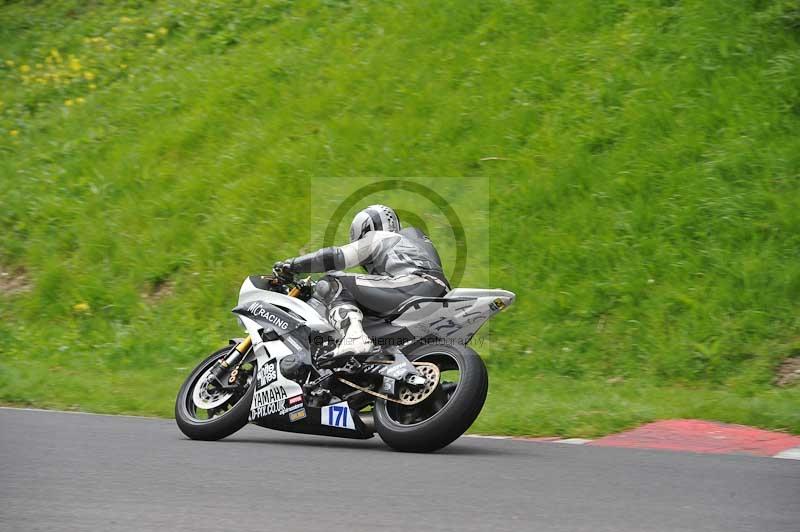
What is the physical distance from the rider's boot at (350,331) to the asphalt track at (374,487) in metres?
0.72

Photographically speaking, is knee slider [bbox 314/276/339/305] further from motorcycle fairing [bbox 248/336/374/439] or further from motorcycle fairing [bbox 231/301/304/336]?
motorcycle fairing [bbox 248/336/374/439]

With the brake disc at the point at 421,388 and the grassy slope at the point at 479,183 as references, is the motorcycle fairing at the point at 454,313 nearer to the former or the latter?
the brake disc at the point at 421,388

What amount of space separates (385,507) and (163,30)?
1692 cm

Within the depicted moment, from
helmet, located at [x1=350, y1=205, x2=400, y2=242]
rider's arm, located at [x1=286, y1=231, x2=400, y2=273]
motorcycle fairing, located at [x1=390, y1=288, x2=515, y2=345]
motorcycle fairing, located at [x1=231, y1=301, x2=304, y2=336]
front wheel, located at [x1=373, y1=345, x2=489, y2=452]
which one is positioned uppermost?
helmet, located at [x1=350, y1=205, x2=400, y2=242]

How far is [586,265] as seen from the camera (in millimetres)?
11758

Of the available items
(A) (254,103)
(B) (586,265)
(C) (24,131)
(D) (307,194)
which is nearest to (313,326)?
(B) (586,265)

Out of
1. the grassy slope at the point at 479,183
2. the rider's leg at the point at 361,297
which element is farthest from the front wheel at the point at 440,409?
the grassy slope at the point at 479,183

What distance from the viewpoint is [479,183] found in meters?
13.4

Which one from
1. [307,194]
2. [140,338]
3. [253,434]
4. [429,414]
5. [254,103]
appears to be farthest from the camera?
→ [254,103]

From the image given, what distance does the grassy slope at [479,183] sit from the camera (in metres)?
10.6

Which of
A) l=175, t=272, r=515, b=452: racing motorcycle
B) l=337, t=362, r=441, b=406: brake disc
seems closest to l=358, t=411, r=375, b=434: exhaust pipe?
l=175, t=272, r=515, b=452: racing motorcycle

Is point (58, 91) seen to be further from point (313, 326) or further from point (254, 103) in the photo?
point (313, 326)

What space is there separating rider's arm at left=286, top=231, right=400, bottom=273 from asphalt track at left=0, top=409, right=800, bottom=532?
4.48 ft

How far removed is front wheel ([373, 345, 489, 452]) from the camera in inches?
255
